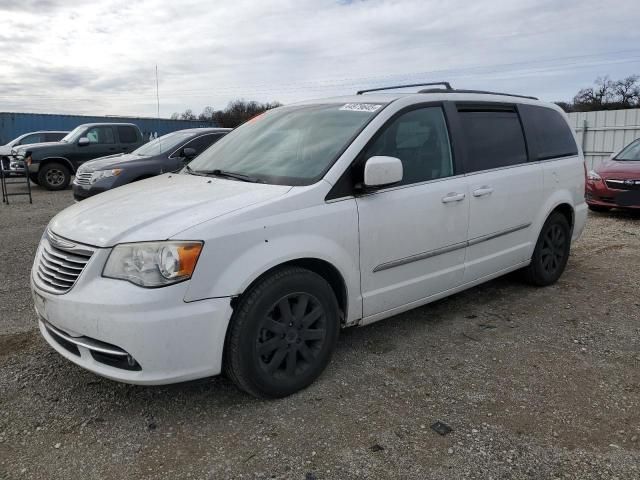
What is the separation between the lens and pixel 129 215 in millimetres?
2850

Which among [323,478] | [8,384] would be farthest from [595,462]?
[8,384]

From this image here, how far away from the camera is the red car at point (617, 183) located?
27.9 ft

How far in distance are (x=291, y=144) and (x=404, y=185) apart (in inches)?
31.3

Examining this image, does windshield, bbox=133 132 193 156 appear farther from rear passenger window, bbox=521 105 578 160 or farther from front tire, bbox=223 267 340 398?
front tire, bbox=223 267 340 398

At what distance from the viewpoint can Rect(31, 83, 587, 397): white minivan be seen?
2582 mm

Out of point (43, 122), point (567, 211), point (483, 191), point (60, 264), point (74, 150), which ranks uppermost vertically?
point (43, 122)

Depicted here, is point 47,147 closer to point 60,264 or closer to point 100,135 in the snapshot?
point 100,135

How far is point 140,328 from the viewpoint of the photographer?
2.50m

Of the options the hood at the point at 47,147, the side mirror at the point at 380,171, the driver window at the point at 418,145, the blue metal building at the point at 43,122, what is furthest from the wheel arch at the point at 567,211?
the blue metal building at the point at 43,122

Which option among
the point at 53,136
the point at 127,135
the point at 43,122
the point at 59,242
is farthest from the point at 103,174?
the point at 43,122

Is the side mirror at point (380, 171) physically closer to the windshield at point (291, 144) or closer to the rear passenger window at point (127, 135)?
the windshield at point (291, 144)

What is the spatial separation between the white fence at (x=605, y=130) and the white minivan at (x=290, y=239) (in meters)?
10.5

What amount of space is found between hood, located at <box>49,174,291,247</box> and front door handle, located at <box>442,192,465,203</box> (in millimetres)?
1206

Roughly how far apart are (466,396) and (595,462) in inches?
29.1
